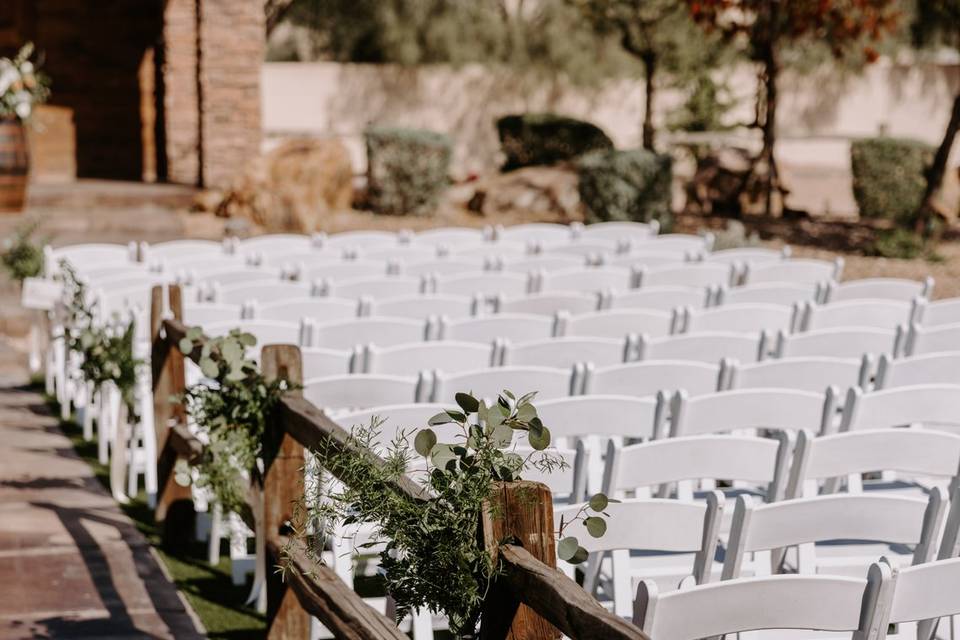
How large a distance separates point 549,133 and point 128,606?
52.1 ft

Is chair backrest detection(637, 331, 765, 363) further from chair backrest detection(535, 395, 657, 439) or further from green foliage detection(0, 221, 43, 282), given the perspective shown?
green foliage detection(0, 221, 43, 282)

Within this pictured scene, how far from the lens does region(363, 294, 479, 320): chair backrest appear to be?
23.0ft

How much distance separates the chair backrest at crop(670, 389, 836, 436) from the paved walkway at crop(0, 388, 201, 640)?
1.87 m

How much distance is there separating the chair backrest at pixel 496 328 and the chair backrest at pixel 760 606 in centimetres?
356

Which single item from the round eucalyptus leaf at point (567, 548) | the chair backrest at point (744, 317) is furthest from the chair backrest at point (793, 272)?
the round eucalyptus leaf at point (567, 548)

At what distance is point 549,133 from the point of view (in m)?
20.0

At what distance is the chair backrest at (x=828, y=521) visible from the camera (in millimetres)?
3244

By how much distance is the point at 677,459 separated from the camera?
3.80m

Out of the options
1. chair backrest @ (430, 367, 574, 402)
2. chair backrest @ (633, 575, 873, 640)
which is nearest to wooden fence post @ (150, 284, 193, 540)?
chair backrest @ (430, 367, 574, 402)

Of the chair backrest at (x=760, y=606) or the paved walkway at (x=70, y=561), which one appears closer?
the chair backrest at (x=760, y=606)

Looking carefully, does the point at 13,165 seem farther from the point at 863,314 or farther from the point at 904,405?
the point at 904,405

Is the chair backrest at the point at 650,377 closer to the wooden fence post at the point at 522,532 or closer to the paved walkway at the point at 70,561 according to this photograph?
the paved walkway at the point at 70,561

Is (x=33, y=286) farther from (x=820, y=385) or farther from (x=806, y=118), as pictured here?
(x=806, y=118)

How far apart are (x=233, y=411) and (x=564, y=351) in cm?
179
